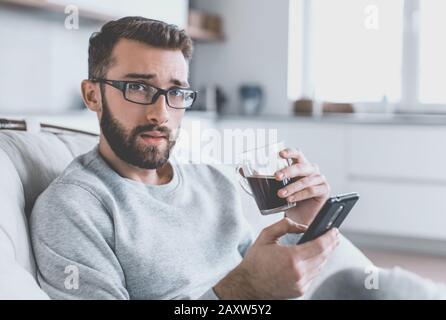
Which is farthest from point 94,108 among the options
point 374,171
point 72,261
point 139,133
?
point 374,171

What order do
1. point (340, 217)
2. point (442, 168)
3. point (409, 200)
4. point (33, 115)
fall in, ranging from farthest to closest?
point (442, 168) → point (409, 200) → point (33, 115) → point (340, 217)

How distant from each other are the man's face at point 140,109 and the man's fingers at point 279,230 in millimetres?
164

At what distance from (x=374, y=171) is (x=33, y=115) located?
75 cm

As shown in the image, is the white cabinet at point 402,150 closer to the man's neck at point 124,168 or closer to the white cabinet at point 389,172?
the white cabinet at point 389,172

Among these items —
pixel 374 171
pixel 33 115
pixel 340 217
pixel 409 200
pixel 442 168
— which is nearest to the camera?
pixel 340 217

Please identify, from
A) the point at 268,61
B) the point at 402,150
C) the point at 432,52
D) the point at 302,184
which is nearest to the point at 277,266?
the point at 302,184

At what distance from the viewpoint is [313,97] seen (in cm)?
99

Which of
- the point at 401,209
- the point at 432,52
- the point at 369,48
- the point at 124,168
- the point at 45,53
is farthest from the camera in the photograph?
the point at 401,209

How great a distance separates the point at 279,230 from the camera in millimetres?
655

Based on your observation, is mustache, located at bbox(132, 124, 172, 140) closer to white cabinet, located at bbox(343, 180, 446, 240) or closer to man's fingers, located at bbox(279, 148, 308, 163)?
man's fingers, located at bbox(279, 148, 308, 163)

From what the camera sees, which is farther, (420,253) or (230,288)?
(420,253)

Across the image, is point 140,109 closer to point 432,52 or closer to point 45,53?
point 45,53

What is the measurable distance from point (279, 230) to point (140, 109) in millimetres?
206
